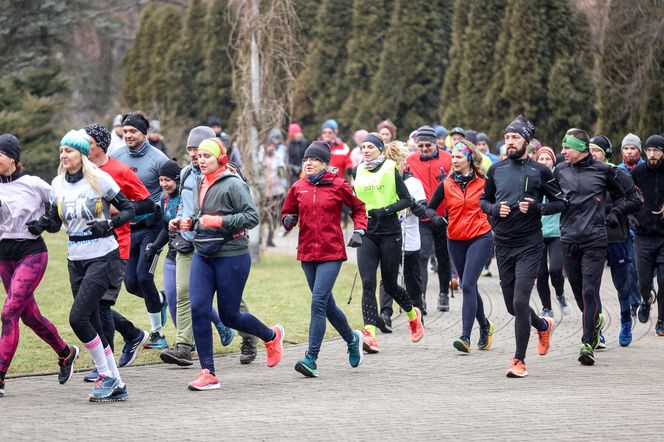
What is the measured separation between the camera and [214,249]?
31.6 ft

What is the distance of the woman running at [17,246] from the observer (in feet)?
31.1

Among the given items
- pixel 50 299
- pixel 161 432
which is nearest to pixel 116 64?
pixel 50 299

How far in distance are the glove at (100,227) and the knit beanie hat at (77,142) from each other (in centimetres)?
57

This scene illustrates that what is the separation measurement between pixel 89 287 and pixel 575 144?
471cm

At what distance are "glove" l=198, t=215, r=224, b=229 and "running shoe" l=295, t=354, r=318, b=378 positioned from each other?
154cm

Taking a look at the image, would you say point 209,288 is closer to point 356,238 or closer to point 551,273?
point 356,238

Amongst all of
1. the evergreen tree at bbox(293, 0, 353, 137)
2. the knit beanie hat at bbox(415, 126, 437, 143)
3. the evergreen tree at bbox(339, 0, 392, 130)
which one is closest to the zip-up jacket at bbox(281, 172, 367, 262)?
the knit beanie hat at bbox(415, 126, 437, 143)

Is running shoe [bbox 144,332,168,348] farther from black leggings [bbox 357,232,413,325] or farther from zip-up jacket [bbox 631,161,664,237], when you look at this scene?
zip-up jacket [bbox 631,161,664,237]

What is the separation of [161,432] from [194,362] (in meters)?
3.25

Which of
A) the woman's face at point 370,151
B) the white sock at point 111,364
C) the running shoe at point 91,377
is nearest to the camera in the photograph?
the white sock at point 111,364

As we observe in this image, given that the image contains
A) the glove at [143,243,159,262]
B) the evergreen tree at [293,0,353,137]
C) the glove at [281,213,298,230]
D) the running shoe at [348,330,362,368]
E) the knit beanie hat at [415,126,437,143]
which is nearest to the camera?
the glove at [281,213,298,230]

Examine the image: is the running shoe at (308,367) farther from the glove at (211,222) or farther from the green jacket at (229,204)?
the glove at (211,222)

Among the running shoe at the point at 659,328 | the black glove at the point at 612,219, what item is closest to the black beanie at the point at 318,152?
the black glove at the point at 612,219

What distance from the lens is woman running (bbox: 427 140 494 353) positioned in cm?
1164
